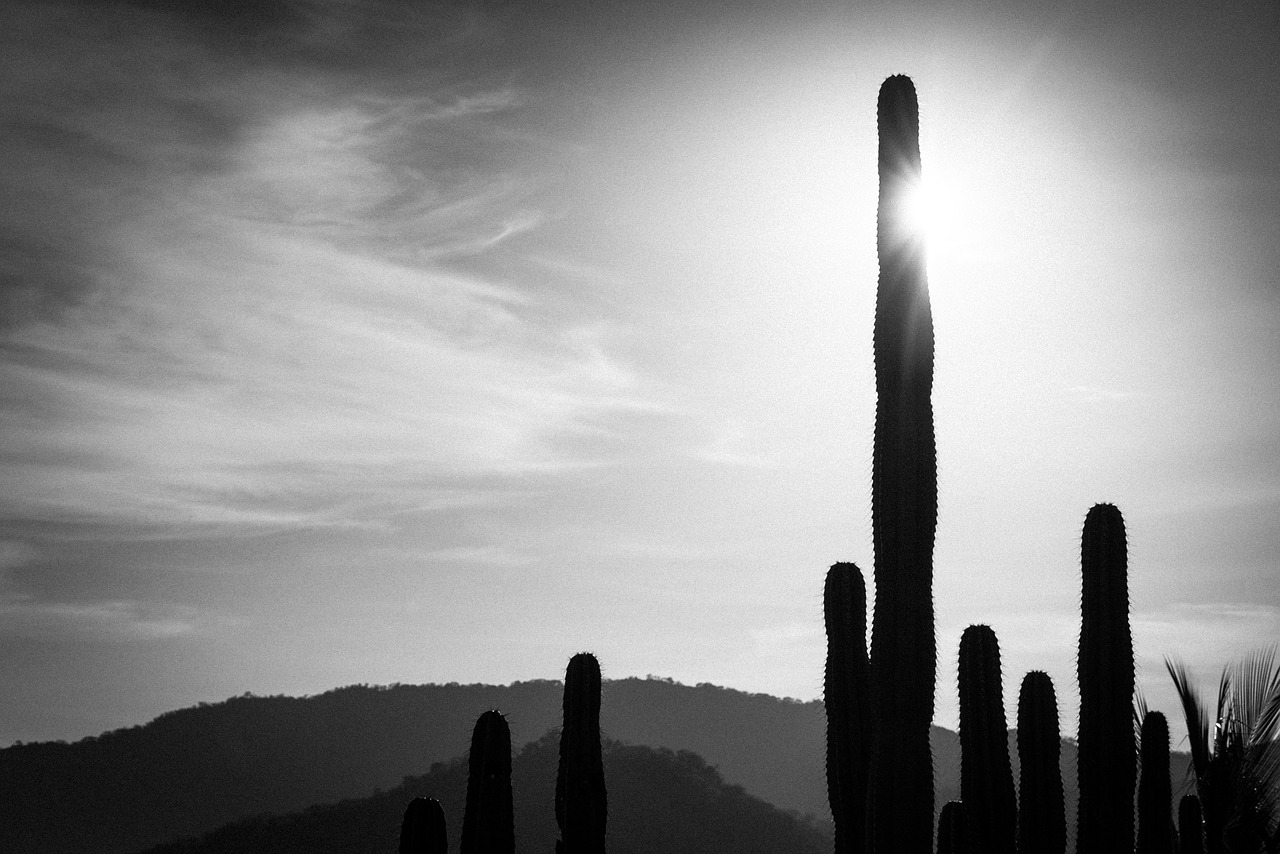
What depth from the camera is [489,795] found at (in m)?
12.6

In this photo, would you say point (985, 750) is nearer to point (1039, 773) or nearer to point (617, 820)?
point (1039, 773)

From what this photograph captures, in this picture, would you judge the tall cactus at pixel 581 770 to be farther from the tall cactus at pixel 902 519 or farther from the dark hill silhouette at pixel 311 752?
the dark hill silhouette at pixel 311 752

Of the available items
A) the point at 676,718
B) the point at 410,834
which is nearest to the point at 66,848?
the point at 676,718

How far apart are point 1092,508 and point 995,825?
11.7 ft

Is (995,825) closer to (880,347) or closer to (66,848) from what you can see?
(880,347)

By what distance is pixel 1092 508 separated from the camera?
1319 cm

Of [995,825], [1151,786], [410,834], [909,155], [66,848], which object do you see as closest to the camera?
[909,155]

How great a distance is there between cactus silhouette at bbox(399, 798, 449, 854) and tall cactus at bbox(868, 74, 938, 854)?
217 inches

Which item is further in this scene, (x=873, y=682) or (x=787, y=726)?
(x=787, y=726)

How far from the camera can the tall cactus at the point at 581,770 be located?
1312 cm

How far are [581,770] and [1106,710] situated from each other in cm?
552

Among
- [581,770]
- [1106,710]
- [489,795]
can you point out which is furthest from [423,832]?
[1106,710]

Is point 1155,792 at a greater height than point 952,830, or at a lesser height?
greater

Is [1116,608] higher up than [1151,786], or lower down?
higher up
